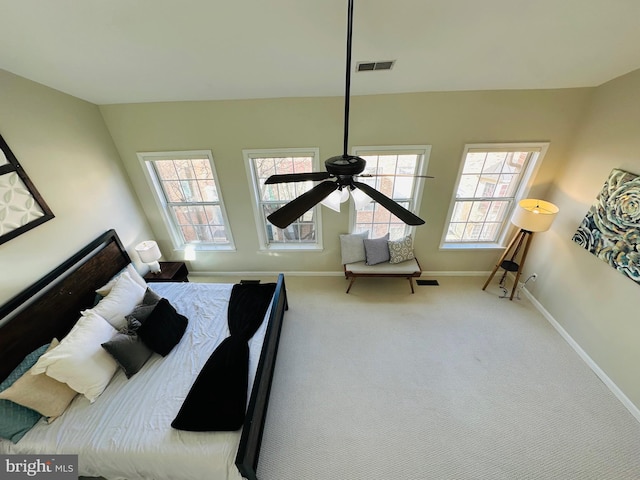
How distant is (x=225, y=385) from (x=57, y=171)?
2575mm

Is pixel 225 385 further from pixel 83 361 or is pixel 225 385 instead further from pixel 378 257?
pixel 378 257

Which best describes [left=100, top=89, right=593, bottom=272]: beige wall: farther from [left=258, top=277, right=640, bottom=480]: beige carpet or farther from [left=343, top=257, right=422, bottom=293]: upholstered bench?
[left=258, top=277, right=640, bottom=480]: beige carpet

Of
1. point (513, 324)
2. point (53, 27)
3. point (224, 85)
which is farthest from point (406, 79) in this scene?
point (513, 324)

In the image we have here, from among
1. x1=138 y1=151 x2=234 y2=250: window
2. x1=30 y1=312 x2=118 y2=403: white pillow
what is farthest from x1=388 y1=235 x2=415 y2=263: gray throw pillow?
x1=30 y1=312 x2=118 y2=403: white pillow

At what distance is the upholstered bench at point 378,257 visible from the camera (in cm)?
330

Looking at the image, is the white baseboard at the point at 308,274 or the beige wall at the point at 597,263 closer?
the beige wall at the point at 597,263

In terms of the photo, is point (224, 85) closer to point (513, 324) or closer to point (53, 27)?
point (53, 27)

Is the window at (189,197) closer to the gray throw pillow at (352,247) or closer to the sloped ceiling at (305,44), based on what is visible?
the sloped ceiling at (305,44)

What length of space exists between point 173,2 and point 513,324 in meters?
4.26

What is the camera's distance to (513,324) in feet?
9.59

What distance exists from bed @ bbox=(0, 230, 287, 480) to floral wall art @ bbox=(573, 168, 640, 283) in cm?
327

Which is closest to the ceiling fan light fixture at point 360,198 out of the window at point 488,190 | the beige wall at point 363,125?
the beige wall at point 363,125

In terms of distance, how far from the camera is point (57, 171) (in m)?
2.31

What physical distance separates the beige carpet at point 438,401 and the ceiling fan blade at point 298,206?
6.59 feet
